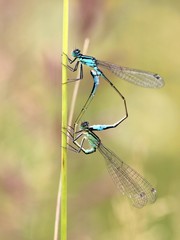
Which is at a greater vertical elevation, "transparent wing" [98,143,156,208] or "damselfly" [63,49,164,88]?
"damselfly" [63,49,164,88]

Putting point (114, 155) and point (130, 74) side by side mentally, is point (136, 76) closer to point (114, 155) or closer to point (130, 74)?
point (130, 74)

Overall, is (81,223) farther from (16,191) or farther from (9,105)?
(9,105)

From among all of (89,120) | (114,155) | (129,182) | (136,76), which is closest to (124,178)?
(129,182)

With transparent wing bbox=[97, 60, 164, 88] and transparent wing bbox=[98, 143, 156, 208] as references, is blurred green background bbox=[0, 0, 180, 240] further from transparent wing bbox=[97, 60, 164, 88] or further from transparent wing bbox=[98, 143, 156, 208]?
transparent wing bbox=[97, 60, 164, 88]

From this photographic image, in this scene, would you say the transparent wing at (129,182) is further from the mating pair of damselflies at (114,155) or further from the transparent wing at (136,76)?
the transparent wing at (136,76)

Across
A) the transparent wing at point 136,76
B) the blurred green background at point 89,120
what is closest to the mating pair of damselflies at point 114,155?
the transparent wing at point 136,76

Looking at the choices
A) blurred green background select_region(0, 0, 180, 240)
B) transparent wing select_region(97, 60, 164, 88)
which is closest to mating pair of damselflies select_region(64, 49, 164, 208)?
transparent wing select_region(97, 60, 164, 88)
